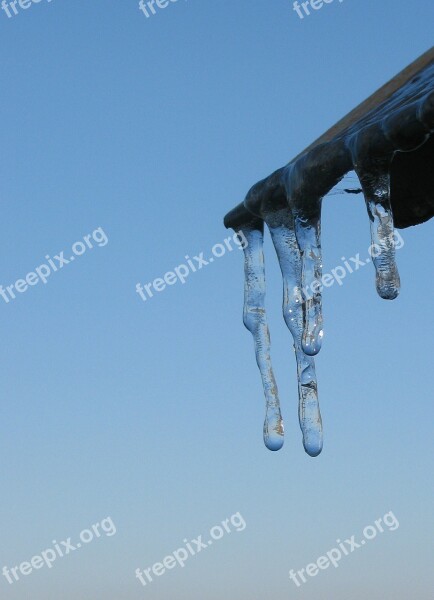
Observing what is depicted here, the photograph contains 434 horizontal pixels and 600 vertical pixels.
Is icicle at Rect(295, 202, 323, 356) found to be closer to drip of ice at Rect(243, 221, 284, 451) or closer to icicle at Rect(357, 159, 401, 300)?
icicle at Rect(357, 159, 401, 300)

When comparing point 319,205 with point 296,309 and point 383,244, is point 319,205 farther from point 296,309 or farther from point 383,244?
point 296,309

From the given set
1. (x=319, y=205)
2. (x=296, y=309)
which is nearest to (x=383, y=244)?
(x=319, y=205)

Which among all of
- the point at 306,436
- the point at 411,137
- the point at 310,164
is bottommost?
the point at 306,436

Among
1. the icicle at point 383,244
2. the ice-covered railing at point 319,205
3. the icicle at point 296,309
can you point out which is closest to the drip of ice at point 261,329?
the ice-covered railing at point 319,205

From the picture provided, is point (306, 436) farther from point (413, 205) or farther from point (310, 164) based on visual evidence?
point (310, 164)

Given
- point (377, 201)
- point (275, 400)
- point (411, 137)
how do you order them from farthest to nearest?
1. point (275, 400)
2. point (377, 201)
3. point (411, 137)

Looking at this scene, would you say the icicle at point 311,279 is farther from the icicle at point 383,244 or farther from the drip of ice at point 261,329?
the drip of ice at point 261,329

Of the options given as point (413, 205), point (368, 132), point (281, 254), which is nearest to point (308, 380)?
point (281, 254)

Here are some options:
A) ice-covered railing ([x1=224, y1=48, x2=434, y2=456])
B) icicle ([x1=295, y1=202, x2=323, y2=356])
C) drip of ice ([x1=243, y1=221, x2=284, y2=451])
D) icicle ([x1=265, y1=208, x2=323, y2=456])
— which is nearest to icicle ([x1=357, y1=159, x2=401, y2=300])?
ice-covered railing ([x1=224, y1=48, x2=434, y2=456])
